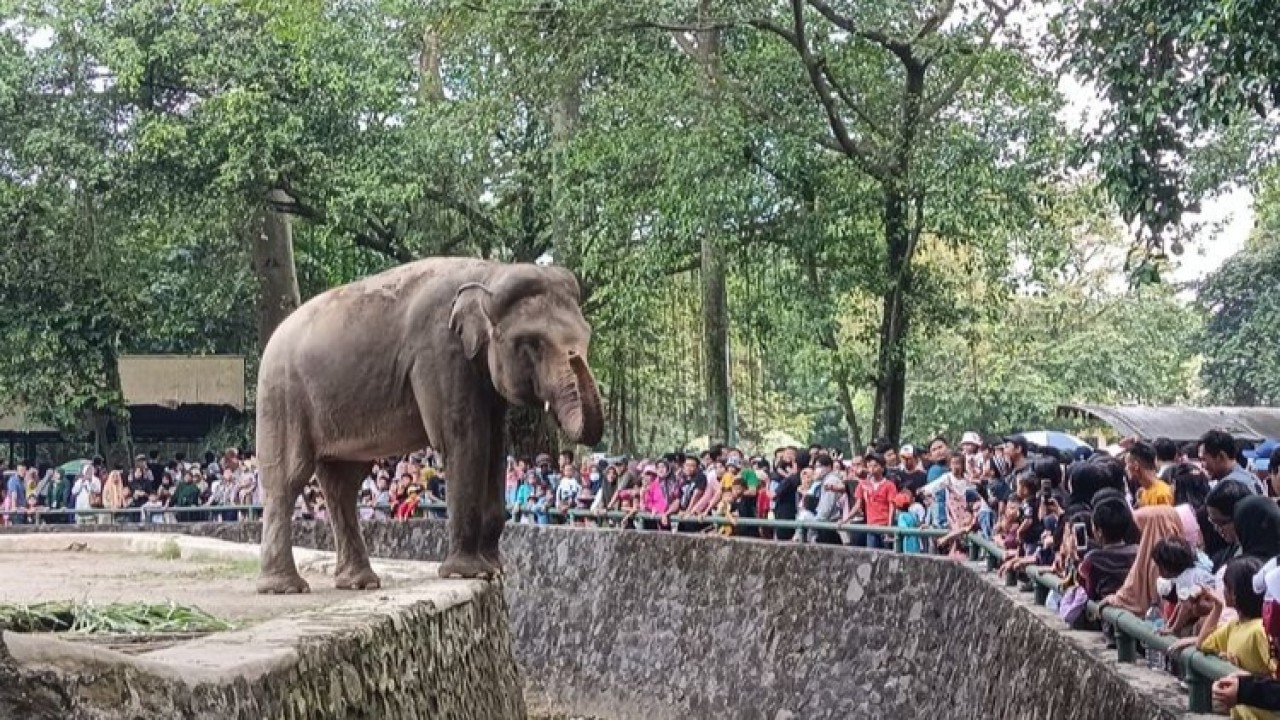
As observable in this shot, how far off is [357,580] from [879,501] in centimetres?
478

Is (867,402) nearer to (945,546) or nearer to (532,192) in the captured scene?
(532,192)

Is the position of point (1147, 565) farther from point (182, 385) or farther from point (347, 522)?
point (182, 385)

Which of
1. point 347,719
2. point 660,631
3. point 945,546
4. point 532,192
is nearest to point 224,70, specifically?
point 532,192

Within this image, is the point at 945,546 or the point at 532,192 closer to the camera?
the point at 945,546

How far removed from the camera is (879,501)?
42.9ft

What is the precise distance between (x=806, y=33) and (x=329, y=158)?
7463 millimetres

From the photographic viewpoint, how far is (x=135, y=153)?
76.9ft

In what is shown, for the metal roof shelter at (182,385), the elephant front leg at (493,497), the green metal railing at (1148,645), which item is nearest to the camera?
the green metal railing at (1148,645)

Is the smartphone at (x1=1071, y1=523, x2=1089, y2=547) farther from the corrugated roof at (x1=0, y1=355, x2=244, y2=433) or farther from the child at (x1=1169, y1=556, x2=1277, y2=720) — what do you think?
the corrugated roof at (x1=0, y1=355, x2=244, y2=433)

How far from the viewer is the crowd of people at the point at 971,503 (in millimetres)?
5746

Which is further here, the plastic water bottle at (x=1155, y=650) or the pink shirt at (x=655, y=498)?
the pink shirt at (x=655, y=498)

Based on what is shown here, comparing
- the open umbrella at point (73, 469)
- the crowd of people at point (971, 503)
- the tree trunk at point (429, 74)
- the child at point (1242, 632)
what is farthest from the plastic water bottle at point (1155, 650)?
the open umbrella at point (73, 469)

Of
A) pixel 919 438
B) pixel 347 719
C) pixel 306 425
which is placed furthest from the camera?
pixel 919 438

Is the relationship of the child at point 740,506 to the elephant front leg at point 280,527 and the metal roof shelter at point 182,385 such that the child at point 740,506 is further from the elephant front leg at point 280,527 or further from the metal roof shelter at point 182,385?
the metal roof shelter at point 182,385
